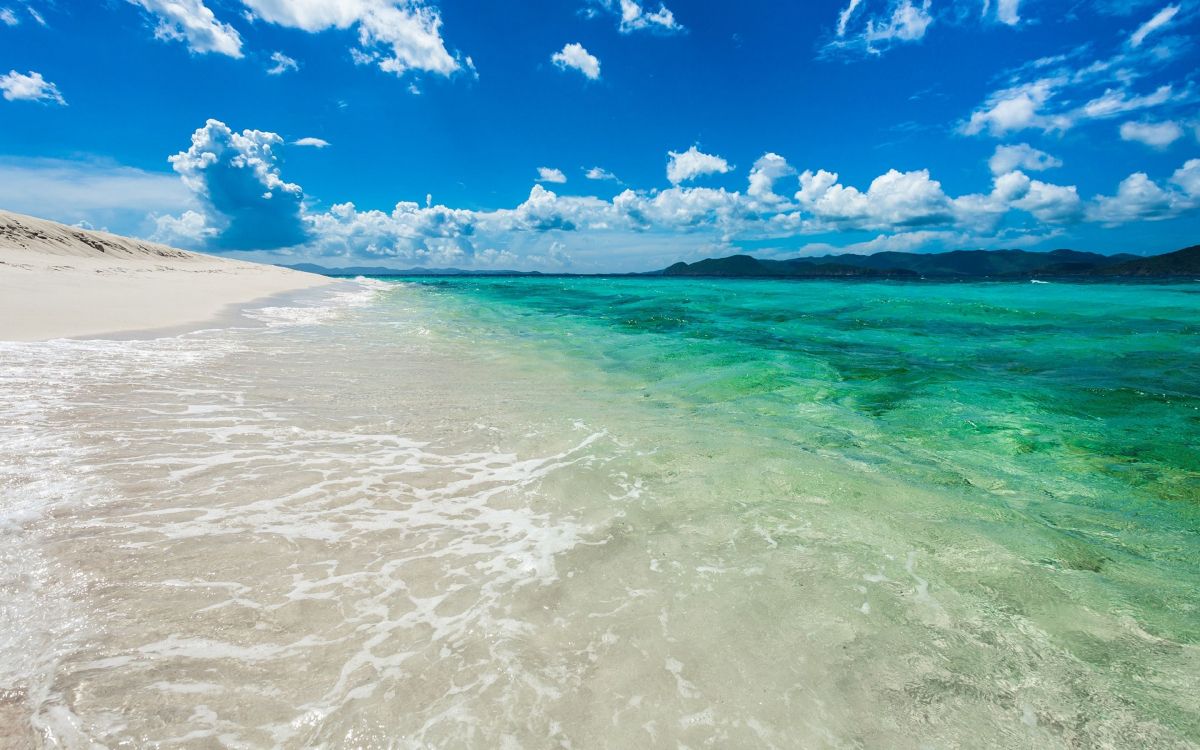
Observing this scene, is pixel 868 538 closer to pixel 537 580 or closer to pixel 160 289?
pixel 537 580

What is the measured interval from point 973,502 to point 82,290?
27.0 metres

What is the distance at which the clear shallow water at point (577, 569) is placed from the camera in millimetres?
2766

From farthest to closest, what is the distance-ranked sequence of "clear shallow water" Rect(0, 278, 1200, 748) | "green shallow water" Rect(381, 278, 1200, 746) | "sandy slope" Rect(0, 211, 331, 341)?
"sandy slope" Rect(0, 211, 331, 341)
"green shallow water" Rect(381, 278, 1200, 746)
"clear shallow water" Rect(0, 278, 1200, 748)

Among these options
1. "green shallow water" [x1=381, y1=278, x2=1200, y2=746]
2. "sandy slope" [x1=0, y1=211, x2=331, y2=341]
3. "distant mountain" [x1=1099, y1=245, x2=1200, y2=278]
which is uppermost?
"distant mountain" [x1=1099, y1=245, x2=1200, y2=278]

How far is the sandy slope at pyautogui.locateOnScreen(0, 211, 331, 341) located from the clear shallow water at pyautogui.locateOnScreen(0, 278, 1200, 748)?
5.66 meters

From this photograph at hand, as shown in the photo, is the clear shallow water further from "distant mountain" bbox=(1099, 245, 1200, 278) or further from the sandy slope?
"distant mountain" bbox=(1099, 245, 1200, 278)

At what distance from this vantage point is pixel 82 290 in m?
18.6

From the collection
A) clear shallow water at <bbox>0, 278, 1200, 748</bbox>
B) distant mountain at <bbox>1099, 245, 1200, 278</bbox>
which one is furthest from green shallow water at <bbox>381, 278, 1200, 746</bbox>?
distant mountain at <bbox>1099, 245, 1200, 278</bbox>

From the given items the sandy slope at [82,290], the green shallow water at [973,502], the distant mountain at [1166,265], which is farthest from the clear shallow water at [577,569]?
the distant mountain at [1166,265]

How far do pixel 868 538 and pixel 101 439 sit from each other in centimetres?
824

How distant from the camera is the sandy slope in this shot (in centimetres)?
1316

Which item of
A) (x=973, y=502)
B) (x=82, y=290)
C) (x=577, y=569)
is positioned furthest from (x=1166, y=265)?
(x=82, y=290)

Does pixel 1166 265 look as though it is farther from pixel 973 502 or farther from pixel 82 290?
pixel 82 290

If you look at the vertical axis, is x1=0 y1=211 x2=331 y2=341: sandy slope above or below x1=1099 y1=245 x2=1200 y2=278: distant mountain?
below
